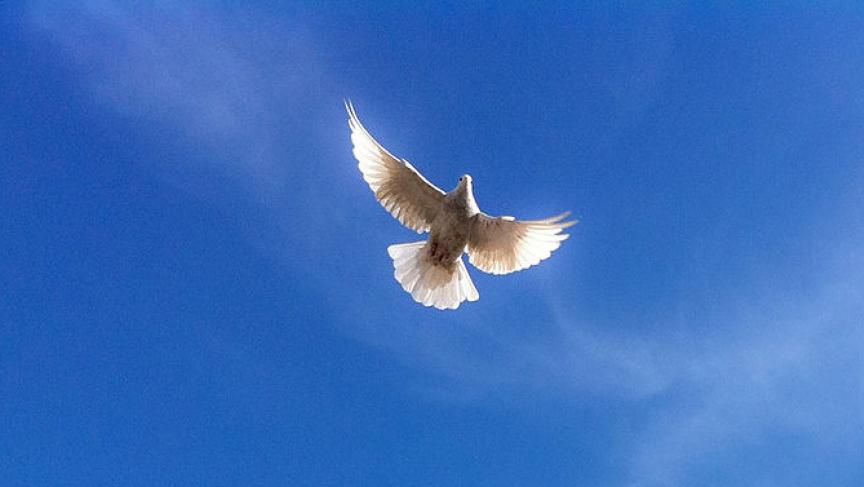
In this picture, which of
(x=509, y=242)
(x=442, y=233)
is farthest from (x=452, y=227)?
(x=509, y=242)

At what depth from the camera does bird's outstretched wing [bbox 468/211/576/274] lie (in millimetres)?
13484

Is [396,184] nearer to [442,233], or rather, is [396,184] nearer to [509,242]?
[442,233]

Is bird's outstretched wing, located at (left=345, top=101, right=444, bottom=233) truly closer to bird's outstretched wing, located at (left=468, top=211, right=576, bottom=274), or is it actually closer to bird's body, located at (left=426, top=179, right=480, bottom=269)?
bird's body, located at (left=426, top=179, right=480, bottom=269)

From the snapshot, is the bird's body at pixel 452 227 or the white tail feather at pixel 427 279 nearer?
the bird's body at pixel 452 227

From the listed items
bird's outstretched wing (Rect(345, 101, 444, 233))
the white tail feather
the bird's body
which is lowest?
the white tail feather

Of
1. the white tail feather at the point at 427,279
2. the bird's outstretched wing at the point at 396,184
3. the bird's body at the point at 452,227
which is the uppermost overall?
the bird's outstretched wing at the point at 396,184

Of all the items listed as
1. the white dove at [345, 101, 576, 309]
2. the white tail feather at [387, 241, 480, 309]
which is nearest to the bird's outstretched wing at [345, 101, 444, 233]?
the white dove at [345, 101, 576, 309]

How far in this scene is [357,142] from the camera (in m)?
13.9

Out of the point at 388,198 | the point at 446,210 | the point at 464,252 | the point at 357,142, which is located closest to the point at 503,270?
the point at 464,252

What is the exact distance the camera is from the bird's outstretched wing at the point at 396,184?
45.3 feet

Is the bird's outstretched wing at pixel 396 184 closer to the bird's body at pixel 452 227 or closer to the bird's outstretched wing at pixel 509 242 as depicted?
the bird's body at pixel 452 227

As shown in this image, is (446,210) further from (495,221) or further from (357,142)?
(357,142)

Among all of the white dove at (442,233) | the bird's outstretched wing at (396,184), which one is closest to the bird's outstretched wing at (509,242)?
the white dove at (442,233)

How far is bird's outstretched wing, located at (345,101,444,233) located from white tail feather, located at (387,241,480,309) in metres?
0.59
